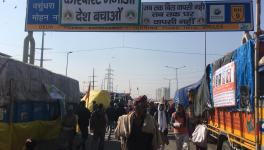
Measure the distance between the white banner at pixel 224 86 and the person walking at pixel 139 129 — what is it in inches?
133

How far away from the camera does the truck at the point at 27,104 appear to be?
38.2ft

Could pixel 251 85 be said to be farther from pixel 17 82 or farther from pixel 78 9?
pixel 78 9

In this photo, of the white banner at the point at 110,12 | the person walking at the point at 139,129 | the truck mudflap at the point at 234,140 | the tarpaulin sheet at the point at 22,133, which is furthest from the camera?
the white banner at the point at 110,12

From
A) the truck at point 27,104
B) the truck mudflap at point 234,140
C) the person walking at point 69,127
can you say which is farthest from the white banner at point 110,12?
the truck mudflap at point 234,140

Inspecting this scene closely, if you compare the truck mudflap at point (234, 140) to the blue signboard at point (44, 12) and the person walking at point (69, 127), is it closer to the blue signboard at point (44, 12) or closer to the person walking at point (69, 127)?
the person walking at point (69, 127)

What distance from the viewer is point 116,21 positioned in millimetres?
19922

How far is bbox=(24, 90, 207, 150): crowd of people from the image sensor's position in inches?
283

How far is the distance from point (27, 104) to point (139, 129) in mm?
7288

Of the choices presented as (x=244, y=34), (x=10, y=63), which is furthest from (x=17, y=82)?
(x=244, y=34)

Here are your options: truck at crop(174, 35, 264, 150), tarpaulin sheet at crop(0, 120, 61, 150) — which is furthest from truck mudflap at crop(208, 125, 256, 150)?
tarpaulin sheet at crop(0, 120, 61, 150)

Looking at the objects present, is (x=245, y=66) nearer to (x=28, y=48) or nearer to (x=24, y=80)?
(x=24, y=80)

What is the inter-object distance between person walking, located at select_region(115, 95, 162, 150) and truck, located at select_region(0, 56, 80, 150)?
5106 millimetres

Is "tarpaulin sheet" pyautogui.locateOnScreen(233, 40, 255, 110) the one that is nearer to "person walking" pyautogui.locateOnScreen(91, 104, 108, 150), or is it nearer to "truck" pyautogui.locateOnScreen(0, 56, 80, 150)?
"truck" pyautogui.locateOnScreen(0, 56, 80, 150)

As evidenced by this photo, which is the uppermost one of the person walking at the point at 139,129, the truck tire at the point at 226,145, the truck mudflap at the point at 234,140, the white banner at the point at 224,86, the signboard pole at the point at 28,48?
the signboard pole at the point at 28,48
